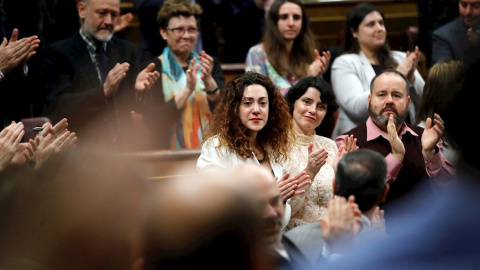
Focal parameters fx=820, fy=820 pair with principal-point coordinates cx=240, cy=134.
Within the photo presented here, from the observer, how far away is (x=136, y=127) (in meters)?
3.99

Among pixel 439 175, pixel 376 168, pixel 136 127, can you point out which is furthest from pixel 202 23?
pixel 376 168

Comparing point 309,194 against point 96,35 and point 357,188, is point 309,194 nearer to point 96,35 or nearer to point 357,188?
point 357,188

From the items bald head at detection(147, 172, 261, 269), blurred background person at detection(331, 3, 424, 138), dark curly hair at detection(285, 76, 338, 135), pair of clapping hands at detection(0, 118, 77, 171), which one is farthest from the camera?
blurred background person at detection(331, 3, 424, 138)

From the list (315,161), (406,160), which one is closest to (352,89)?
(406,160)

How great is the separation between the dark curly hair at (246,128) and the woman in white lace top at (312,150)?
3.7 inches

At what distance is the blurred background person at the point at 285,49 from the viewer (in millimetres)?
4297

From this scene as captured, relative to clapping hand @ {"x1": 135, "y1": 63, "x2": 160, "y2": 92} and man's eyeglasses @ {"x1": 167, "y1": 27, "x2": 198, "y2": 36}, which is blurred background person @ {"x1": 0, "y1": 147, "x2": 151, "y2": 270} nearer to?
clapping hand @ {"x1": 135, "y1": 63, "x2": 160, "y2": 92}

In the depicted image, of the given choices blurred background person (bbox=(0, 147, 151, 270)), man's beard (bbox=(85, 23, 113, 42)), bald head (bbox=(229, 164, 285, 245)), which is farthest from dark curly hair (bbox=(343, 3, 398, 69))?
blurred background person (bbox=(0, 147, 151, 270))

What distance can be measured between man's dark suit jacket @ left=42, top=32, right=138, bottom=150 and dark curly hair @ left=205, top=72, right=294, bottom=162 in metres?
0.75

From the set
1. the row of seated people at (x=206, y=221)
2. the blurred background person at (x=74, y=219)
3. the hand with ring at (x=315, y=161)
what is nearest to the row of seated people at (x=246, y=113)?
the hand with ring at (x=315, y=161)

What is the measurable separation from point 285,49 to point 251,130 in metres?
1.24

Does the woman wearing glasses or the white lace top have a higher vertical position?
the woman wearing glasses

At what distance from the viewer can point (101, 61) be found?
13.1ft

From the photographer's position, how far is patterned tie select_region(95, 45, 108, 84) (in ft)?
13.1
